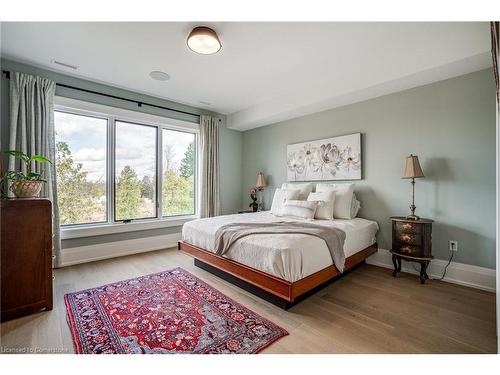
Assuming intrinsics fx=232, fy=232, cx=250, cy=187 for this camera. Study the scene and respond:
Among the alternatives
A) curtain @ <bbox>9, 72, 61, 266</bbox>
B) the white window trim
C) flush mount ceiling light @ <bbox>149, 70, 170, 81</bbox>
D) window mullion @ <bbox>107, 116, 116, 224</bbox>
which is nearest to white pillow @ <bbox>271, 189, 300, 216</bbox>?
the white window trim

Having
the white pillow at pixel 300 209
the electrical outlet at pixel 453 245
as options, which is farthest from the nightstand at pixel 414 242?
the white pillow at pixel 300 209

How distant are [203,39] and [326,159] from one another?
2.54 meters

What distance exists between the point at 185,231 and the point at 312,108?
2.75 m

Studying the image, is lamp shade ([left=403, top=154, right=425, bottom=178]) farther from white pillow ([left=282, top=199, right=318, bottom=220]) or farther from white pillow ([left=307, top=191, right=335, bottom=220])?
white pillow ([left=282, top=199, right=318, bottom=220])

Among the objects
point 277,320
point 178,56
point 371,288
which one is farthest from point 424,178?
point 178,56

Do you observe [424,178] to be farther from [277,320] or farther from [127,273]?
[127,273]

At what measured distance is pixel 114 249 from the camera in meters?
3.62

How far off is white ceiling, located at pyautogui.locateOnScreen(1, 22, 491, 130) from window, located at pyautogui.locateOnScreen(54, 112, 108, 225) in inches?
27.8

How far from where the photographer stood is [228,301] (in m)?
2.20

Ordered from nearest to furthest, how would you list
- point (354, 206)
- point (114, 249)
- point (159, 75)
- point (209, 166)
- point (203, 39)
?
point (203, 39), point (159, 75), point (354, 206), point (114, 249), point (209, 166)

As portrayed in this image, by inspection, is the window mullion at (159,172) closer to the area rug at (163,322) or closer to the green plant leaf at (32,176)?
the area rug at (163,322)

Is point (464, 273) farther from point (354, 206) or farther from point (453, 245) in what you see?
point (354, 206)

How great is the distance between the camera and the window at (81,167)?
130 inches

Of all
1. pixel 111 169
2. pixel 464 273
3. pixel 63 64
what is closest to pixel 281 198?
pixel 464 273
